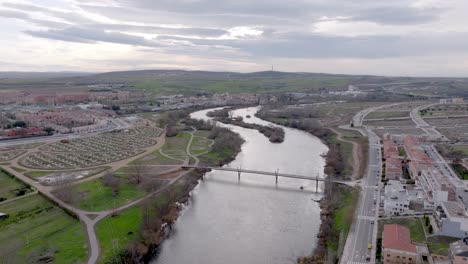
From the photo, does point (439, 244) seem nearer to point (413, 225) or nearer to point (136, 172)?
point (413, 225)

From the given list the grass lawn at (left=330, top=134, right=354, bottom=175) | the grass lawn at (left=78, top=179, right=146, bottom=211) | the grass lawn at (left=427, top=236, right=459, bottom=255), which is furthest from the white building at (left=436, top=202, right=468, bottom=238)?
the grass lawn at (left=78, top=179, right=146, bottom=211)

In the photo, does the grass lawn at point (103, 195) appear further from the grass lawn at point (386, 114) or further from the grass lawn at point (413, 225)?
the grass lawn at point (386, 114)

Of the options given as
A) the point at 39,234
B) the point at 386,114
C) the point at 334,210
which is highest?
the point at 386,114

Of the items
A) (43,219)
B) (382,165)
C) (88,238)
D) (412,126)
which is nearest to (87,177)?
(43,219)

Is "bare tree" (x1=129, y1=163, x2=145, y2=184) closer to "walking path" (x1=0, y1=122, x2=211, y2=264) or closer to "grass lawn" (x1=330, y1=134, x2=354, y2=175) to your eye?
"walking path" (x1=0, y1=122, x2=211, y2=264)

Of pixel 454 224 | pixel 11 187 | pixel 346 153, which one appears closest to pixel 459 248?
pixel 454 224

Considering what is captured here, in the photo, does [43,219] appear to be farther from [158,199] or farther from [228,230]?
[228,230]
